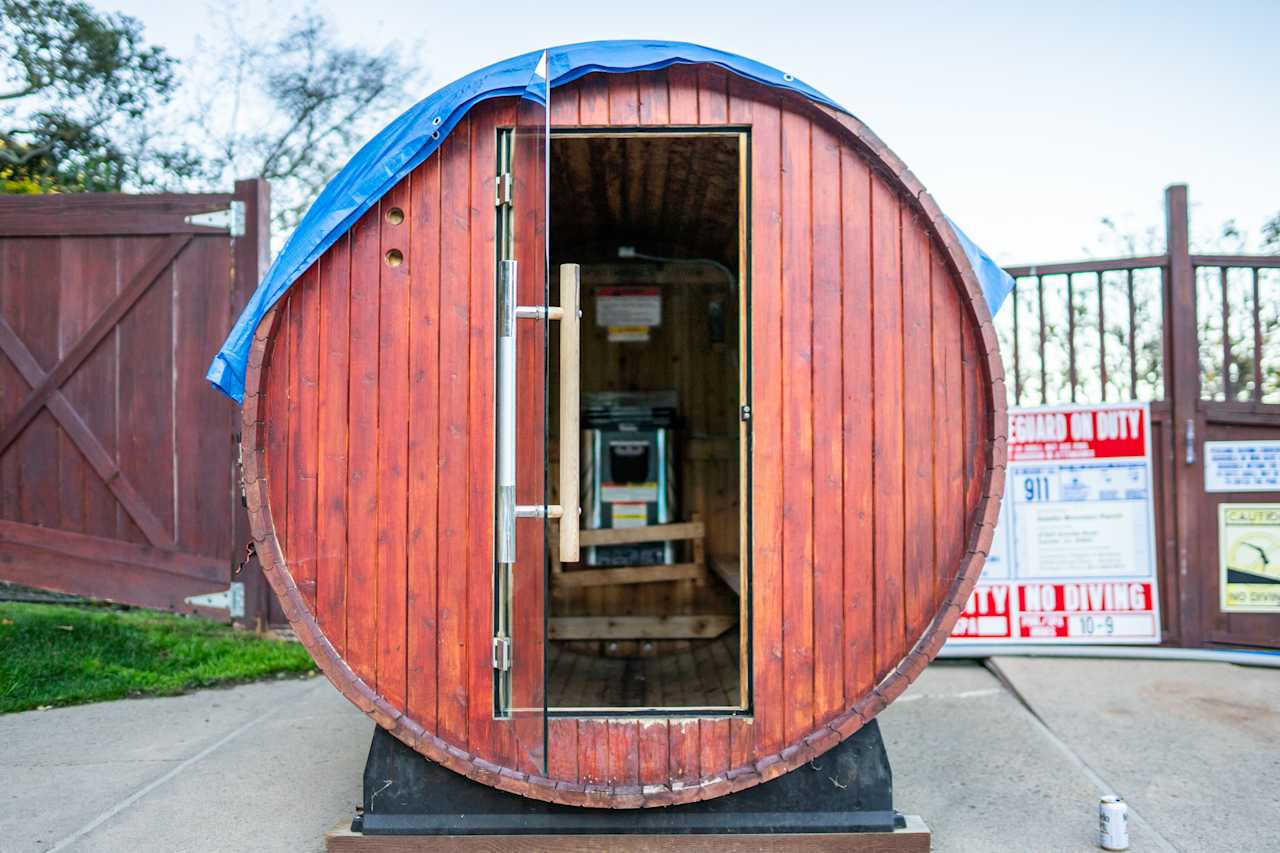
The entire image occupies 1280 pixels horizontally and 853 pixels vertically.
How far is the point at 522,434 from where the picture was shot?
3000 millimetres

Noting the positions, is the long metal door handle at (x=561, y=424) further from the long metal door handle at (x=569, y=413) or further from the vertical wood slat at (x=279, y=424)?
the vertical wood slat at (x=279, y=424)

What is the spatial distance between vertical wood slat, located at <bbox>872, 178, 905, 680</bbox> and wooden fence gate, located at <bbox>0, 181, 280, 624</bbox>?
4388 millimetres

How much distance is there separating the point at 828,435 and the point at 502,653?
1.34 metres

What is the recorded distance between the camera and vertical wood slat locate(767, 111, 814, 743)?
10.8ft

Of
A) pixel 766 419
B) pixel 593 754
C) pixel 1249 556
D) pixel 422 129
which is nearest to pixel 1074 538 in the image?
pixel 1249 556

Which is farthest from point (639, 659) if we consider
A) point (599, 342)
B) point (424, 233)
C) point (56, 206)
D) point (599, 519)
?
point (56, 206)

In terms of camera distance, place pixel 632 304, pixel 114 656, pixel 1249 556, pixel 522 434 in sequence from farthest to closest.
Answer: pixel 632 304 < pixel 114 656 < pixel 1249 556 < pixel 522 434

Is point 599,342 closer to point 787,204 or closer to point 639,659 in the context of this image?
point 639,659

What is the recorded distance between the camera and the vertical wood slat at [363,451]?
10.8 ft

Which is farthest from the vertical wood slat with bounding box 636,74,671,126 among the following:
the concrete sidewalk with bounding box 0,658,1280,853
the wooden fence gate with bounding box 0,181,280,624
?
the wooden fence gate with bounding box 0,181,280,624

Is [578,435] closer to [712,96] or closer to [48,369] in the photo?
[712,96]

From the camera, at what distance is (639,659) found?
5.75 m

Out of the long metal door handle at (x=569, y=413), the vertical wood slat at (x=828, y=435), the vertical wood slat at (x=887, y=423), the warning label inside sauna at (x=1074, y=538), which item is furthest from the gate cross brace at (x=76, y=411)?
the warning label inside sauna at (x=1074, y=538)

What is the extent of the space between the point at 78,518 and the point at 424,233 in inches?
166
